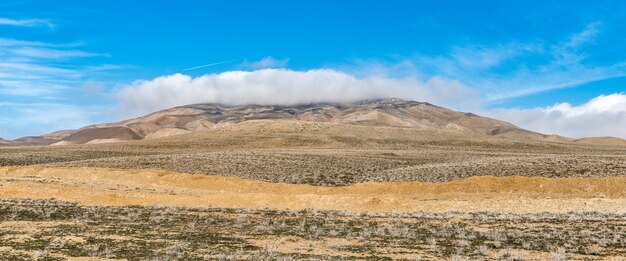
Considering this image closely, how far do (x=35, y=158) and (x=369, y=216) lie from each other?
76002 millimetres

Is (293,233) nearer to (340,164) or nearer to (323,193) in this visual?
(323,193)

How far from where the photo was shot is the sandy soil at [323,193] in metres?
34.2

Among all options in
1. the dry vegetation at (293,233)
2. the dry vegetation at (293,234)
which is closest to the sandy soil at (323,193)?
the dry vegetation at (293,233)

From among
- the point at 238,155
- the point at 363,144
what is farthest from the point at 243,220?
the point at 363,144

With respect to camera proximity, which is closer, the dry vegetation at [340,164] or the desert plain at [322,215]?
the desert plain at [322,215]

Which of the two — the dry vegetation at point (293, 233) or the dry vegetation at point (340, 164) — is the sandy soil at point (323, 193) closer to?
the dry vegetation at point (293, 233)

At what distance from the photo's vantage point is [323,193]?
158 ft

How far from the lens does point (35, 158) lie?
291ft

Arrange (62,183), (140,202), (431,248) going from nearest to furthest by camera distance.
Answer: (431,248)
(140,202)
(62,183)

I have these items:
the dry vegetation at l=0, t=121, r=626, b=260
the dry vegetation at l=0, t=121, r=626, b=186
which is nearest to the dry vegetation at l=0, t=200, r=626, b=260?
the dry vegetation at l=0, t=121, r=626, b=260

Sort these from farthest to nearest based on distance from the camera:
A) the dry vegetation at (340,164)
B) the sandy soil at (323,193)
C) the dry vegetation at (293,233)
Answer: the dry vegetation at (340,164)
the sandy soil at (323,193)
the dry vegetation at (293,233)

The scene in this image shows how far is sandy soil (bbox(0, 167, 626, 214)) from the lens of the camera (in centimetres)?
3422

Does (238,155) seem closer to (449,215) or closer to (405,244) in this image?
(449,215)

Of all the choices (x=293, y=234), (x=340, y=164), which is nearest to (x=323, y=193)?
(x=293, y=234)
